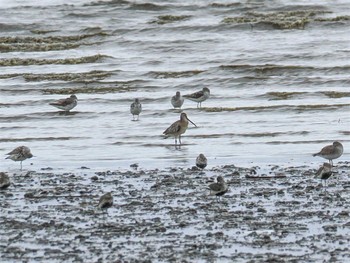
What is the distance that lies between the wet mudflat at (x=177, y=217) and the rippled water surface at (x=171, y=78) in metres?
2.17

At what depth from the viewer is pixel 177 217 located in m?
Result: 12.3

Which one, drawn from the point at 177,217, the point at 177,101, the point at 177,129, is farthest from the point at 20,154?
the point at 177,101

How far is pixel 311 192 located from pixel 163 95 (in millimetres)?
15884

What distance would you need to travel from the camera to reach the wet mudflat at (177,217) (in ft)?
35.0

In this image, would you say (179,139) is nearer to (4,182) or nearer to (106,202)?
(4,182)

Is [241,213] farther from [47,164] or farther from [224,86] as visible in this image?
[224,86]

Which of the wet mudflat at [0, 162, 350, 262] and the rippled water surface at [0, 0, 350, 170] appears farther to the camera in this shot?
the rippled water surface at [0, 0, 350, 170]

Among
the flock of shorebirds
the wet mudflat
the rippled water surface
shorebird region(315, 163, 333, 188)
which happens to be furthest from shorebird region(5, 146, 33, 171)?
shorebird region(315, 163, 333, 188)

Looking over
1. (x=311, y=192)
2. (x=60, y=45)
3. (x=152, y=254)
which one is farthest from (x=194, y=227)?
(x=60, y=45)

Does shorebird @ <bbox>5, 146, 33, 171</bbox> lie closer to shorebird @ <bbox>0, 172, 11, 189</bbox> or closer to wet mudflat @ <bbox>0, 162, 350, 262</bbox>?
wet mudflat @ <bbox>0, 162, 350, 262</bbox>

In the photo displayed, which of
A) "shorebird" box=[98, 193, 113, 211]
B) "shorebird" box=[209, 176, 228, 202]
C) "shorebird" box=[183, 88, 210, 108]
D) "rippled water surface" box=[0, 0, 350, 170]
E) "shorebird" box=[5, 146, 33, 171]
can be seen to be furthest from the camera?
"shorebird" box=[183, 88, 210, 108]

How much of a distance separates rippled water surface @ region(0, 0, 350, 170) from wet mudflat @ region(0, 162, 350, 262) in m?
2.17

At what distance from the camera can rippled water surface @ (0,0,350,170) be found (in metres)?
19.8

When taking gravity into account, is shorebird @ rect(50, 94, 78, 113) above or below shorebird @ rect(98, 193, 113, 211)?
below
